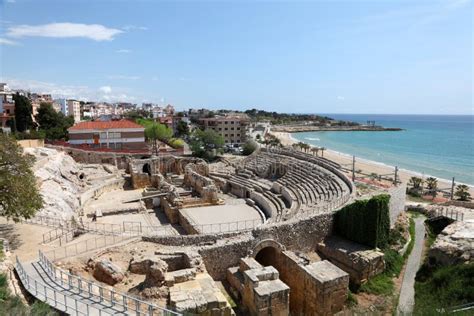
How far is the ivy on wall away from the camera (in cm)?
1903

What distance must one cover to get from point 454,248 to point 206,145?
41.4 metres

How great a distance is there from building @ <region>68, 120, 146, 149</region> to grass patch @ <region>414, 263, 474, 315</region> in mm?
44115

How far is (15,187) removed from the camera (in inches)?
567

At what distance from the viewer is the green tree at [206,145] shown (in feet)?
162

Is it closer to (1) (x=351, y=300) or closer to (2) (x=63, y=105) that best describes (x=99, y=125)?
(1) (x=351, y=300)

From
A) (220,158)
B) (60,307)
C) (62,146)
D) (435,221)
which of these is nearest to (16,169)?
(60,307)

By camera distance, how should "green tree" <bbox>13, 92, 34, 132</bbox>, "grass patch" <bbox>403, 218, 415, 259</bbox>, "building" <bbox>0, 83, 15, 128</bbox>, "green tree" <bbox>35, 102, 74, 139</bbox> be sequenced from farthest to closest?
"building" <bbox>0, 83, 15, 128</bbox>, "green tree" <bbox>35, 102, 74, 139</bbox>, "green tree" <bbox>13, 92, 34, 132</bbox>, "grass patch" <bbox>403, 218, 415, 259</bbox>

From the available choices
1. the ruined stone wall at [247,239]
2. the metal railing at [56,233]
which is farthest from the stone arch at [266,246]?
the metal railing at [56,233]

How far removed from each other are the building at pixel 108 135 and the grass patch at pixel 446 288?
44.1 metres

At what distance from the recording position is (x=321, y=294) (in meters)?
14.2

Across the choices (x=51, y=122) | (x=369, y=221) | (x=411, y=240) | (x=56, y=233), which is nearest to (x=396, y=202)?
(x=411, y=240)

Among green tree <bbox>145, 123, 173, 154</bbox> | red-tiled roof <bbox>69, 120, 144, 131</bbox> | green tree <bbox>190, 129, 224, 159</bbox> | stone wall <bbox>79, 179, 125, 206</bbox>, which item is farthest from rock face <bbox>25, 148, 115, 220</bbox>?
green tree <bbox>145, 123, 173, 154</bbox>

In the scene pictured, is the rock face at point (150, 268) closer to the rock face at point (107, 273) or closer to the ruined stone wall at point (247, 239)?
the rock face at point (107, 273)

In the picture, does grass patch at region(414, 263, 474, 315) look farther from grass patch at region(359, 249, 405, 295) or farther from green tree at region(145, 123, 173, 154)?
green tree at region(145, 123, 173, 154)
